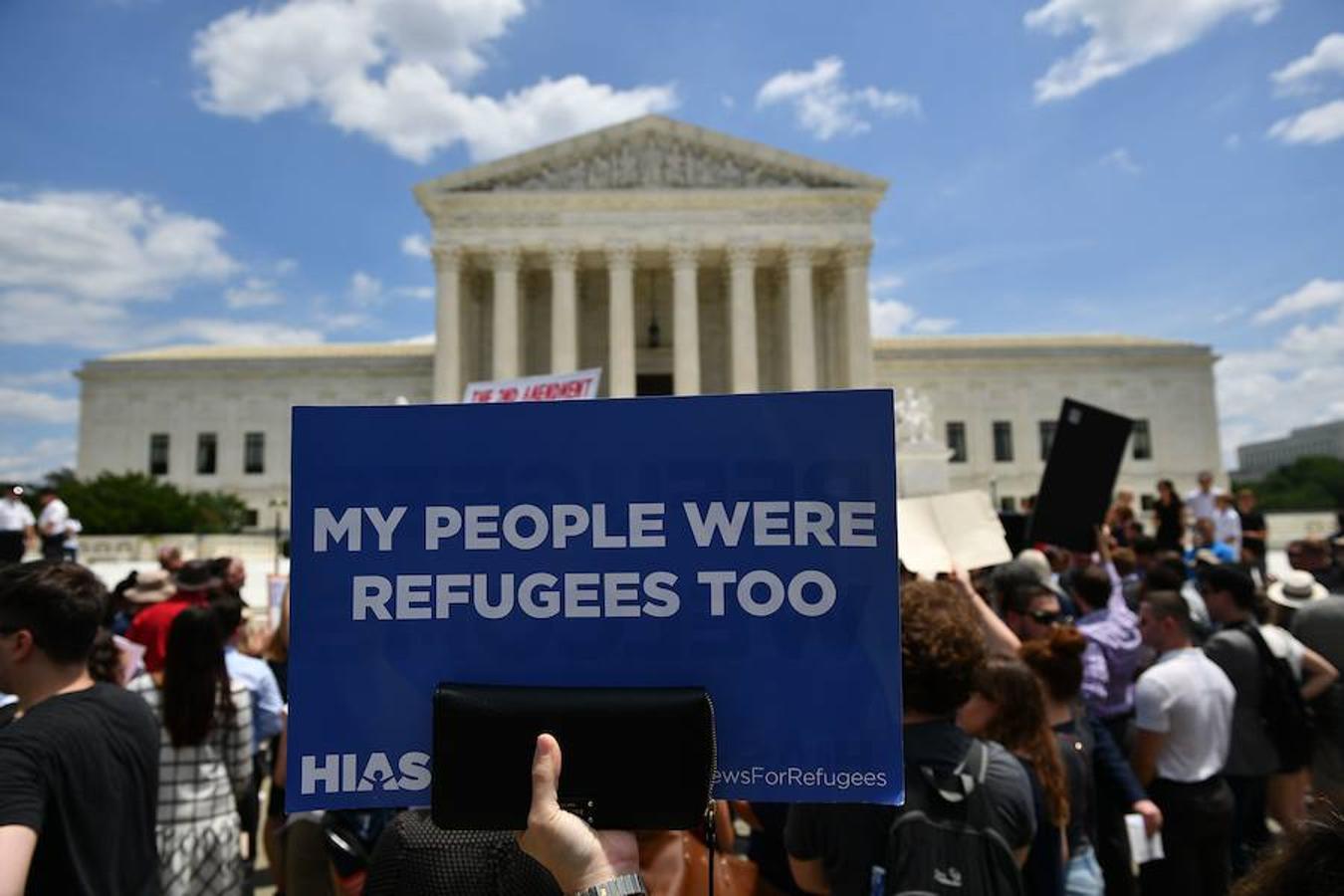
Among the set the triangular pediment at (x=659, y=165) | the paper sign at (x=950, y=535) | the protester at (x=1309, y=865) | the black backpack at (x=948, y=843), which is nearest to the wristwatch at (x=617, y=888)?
the protester at (x=1309, y=865)

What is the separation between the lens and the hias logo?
6.48 feet

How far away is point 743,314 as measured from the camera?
41.0 meters

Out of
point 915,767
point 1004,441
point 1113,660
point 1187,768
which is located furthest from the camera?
point 1004,441

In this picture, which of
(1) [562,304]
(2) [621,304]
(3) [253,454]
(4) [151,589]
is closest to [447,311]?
(1) [562,304]

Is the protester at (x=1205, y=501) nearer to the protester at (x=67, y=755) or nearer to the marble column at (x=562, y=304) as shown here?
the protester at (x=67, y=755)

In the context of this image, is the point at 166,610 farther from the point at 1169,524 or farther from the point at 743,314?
the point at 743,314

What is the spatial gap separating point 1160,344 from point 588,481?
5643cm

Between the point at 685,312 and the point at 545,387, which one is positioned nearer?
the point at 545,387

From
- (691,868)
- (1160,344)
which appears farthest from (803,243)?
(691,868)

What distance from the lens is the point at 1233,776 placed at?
5156 millimetres

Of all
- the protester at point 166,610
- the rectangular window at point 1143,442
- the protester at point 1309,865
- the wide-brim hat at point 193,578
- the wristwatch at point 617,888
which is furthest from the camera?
the rectangular window at point 1143,442

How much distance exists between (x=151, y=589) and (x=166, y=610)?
1.23 meters

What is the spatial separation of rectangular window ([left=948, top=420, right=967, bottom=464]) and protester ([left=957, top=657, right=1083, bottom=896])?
5006cm

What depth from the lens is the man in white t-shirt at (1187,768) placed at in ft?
15.2
